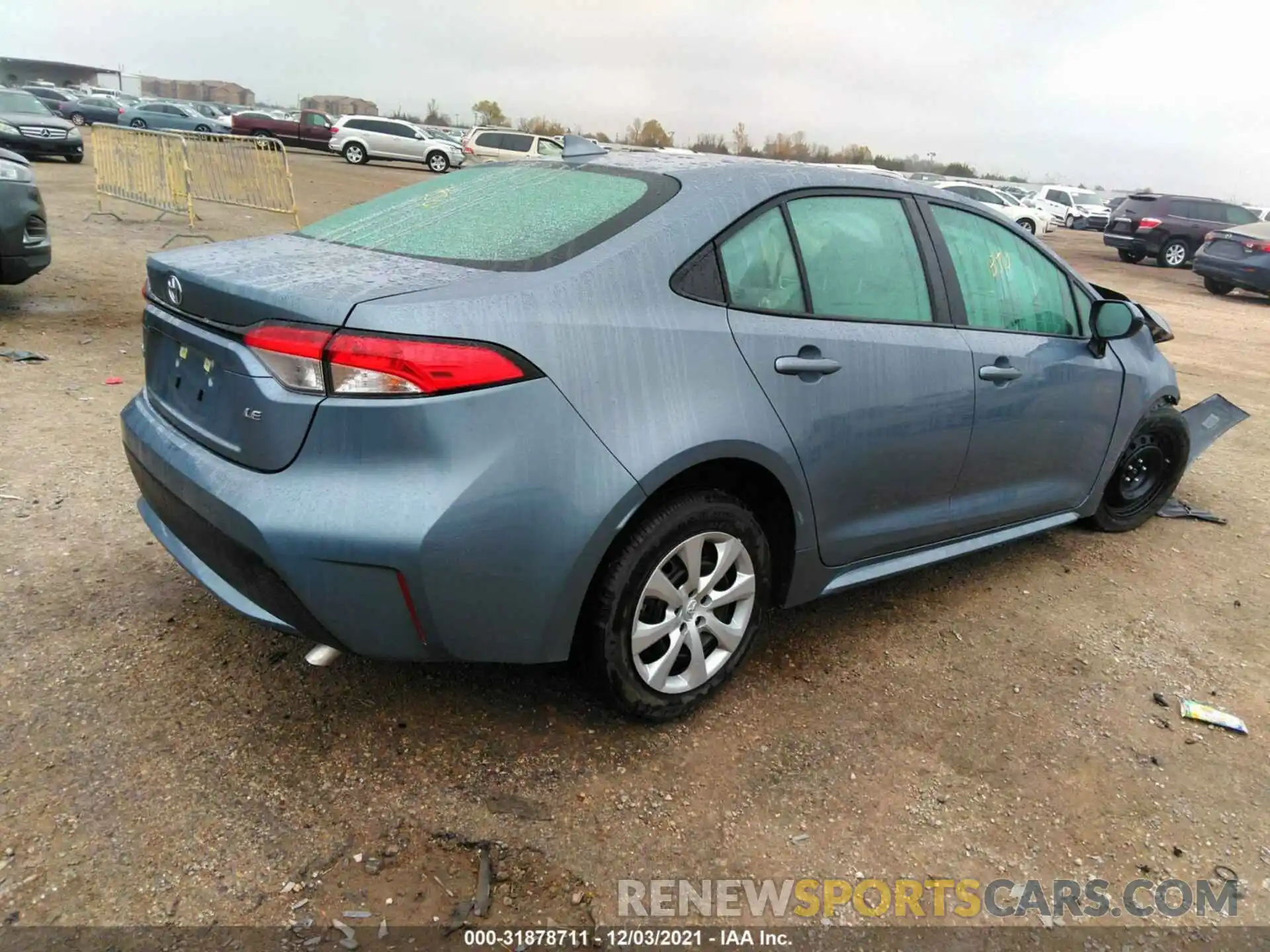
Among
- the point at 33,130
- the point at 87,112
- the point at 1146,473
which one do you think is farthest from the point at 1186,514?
the point at 87,112

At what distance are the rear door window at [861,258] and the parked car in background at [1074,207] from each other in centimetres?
3537

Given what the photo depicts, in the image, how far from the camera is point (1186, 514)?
4812 mm

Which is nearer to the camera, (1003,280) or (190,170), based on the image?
(1003,280)

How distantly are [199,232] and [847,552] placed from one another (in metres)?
11.6

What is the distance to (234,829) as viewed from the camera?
212 cm

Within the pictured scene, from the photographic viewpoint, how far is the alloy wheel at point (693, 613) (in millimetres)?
2461

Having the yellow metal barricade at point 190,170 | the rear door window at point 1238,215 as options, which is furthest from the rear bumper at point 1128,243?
the yellow metal barricade at point 190,170

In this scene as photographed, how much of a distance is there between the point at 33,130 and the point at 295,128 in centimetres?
1906

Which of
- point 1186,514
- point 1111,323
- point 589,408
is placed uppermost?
point 1111,323

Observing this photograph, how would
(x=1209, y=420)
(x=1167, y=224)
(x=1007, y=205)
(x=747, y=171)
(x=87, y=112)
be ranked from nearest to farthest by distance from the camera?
(x=747, y=171), (x=1209, y=420), (x=1167, y=224), (x=1007, y=205), (x=87, y=112)

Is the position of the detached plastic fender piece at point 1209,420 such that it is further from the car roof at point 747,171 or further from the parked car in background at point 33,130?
the parked car in background at point 33,130

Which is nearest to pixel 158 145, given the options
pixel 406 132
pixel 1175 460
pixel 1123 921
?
pixel 1175 460

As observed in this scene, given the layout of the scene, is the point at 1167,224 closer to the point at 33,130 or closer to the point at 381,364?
the point at 381,364

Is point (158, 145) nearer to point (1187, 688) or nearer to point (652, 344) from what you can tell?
point (652, 344)
